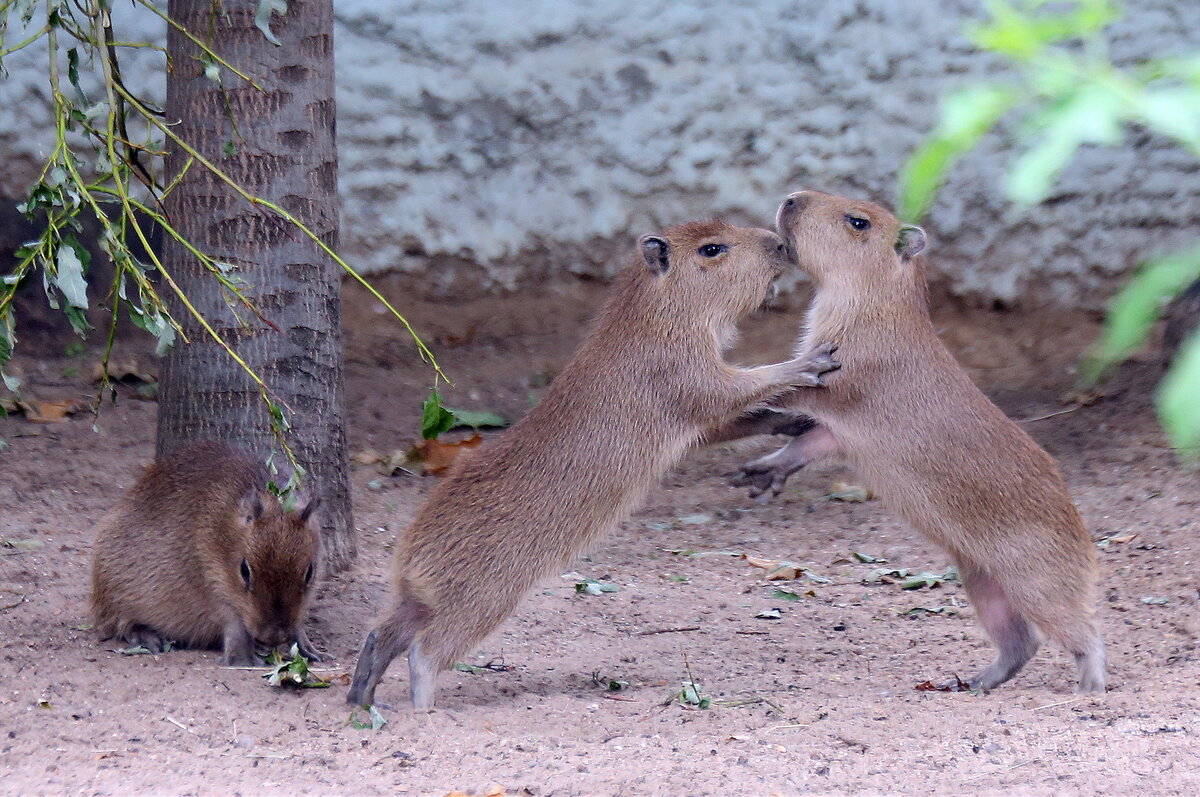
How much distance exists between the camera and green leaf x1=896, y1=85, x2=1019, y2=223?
84 centimetres

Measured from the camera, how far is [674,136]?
24.9 feet

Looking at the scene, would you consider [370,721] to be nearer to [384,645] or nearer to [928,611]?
[384,645]

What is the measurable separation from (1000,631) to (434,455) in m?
3.34

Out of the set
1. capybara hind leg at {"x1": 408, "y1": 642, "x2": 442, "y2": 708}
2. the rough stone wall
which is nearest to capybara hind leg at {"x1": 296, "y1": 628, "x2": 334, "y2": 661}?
capybara hind leg at {"x1": 408, "y1": 642, "x2": 442, "y2": 708}

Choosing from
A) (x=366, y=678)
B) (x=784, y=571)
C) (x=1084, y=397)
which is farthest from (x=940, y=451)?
(x=1084, y=397)

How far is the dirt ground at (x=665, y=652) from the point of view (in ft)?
10.5

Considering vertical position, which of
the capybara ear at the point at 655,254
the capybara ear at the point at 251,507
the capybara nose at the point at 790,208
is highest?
the capybara nose at the point at 790,208

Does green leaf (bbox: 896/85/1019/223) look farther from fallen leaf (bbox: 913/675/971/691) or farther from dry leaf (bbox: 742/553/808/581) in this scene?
dry leaf (bbox: 742/553/808/581)

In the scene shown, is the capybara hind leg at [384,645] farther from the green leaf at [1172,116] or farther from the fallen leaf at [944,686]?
the green leaf at [1172,116]

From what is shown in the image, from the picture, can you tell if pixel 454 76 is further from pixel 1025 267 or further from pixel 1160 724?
pixel 1160 724

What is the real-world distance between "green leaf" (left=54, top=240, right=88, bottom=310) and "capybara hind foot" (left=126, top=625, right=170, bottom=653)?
63.4 inches

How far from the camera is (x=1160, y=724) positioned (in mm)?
3477

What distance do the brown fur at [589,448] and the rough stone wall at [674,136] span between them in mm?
2989

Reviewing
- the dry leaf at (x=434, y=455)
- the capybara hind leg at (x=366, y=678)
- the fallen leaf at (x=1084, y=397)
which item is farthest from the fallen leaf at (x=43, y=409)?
the fallen leaf at (x=1084, y=397)
